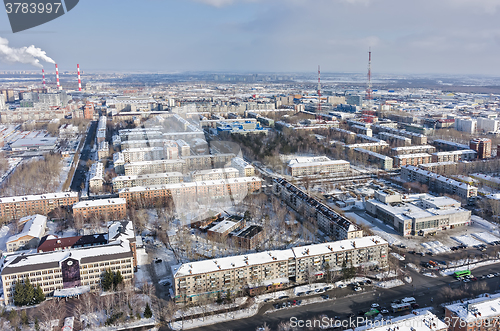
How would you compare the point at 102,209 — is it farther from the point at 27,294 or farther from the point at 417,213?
the point at 417,213

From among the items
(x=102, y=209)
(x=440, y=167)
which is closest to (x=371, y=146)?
(x=440, y=167)

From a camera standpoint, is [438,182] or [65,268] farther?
[438,182]

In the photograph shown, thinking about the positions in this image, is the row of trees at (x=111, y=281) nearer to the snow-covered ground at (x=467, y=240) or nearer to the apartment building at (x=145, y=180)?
the apartment building at (x=145, y=180)

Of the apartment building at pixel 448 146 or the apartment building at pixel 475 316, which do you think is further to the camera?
the apartment building at pixel 448 146

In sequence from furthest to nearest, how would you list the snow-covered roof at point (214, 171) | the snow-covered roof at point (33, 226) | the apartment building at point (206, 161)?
the apartment building at point (206, 161) < the snow-covered roof at point (214, 171) < the snow-covered roof at point (33, 226)

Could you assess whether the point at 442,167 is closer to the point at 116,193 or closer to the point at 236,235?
the point at 236,235

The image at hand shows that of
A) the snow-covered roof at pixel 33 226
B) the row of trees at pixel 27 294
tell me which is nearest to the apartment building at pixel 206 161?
the snow-covered roof at pixel 33 226

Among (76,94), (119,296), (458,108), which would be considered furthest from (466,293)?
(76,94)
